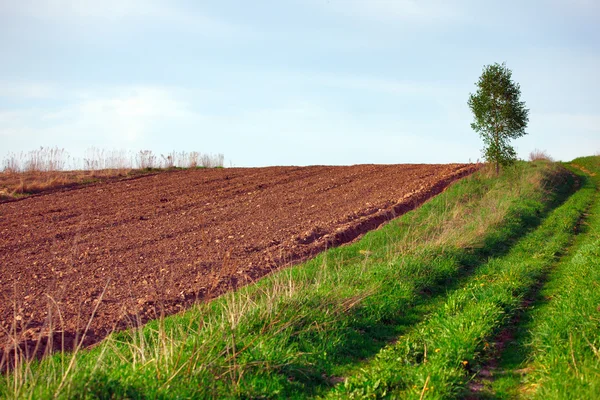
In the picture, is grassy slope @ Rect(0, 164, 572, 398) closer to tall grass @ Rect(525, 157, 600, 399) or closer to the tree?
tall grass @ Rect(525, 157, 600, 399)

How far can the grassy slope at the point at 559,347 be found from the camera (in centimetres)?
496

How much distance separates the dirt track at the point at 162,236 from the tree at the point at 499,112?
3587mm

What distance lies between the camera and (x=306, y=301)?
704 centimetres

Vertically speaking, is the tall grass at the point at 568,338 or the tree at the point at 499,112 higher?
the tree at the point at 499,112

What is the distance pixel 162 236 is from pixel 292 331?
7.78m

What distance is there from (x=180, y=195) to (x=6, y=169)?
35.7ft

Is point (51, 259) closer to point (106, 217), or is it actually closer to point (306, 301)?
point (106, 217)

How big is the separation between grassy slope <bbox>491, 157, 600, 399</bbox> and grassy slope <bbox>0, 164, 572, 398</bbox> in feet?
1.86

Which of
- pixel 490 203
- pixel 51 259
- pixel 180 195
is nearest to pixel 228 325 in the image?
pixel 51 259

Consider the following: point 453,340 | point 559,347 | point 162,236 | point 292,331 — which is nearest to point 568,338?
point 559,347

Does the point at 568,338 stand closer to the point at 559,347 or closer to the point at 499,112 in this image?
the point at 559,347

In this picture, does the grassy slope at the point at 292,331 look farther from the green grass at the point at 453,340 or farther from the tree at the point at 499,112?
the tree at the point at 499,112

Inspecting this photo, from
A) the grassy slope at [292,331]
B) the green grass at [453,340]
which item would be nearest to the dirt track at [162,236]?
the grassy slope at [292,331]

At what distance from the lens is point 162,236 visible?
44.1ft
